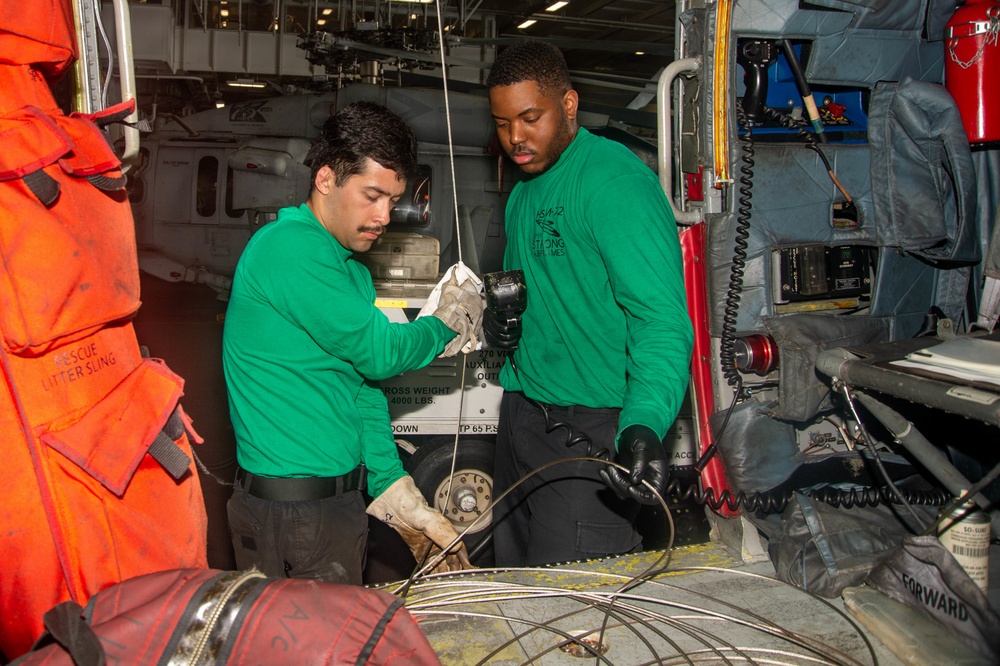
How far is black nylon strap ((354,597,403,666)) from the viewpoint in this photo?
4.63 feet

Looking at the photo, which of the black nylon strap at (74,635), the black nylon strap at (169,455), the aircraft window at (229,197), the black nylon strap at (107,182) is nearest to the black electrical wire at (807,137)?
the black nylon strap at (107,182)

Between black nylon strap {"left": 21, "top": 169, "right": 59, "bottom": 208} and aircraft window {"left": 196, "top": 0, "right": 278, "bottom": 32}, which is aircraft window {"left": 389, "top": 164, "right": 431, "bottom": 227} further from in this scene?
aircraft window {"left": 196, "top": 0, "right": 278, "bottom": 32}

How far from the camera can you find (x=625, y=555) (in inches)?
109

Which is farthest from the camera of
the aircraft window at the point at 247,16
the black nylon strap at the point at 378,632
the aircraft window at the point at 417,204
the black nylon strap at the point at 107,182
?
the aircraft window at the point at 247,16

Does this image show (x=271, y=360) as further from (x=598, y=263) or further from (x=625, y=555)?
(x=625, y=555)

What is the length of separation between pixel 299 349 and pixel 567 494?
3.95 feet

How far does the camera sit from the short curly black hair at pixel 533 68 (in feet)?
9.38

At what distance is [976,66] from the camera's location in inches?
115

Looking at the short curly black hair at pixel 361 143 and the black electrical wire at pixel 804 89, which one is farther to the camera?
the black electrical wire at pixel 804 89

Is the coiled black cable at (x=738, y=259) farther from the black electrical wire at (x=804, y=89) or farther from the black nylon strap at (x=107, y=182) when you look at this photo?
the black nylon strap at (x=107, y=182)

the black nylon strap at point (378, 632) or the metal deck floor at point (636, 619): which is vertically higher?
the black nylon strap at point (378, 632)

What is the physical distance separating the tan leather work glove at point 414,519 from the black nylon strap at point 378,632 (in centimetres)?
132

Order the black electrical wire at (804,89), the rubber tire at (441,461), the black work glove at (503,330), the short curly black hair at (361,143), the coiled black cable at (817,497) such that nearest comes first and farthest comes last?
the short curly black hair at (361,143) < the coiled black cable at (817,497) < the black electrical wire at (804,89) < the black work glove at (503,330) < the rubber tire at (441,461)

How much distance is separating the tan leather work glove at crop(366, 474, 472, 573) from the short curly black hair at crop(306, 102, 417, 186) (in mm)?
1206
